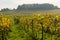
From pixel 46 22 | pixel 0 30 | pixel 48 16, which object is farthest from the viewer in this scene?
pixel 48 16

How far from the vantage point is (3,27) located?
8456cm

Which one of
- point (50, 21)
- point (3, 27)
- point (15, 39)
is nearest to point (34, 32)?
point (15, 39)

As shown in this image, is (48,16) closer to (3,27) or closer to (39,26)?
(39,26)

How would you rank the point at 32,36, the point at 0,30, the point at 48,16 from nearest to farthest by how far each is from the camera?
the point at 0,30 < the point at 48,16 < the point at 32,36

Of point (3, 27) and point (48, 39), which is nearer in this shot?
point (3, 27)

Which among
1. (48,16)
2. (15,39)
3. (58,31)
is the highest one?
(48,16)

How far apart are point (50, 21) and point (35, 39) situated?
1529 centimetres

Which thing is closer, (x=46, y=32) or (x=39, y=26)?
(x=39, y=26)

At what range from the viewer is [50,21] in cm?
9181

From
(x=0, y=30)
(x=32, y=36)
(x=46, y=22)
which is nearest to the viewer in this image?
(x=0, y=30)

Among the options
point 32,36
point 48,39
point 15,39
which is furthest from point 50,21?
point 15,39

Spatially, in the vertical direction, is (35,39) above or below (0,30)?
below

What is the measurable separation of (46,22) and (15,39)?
1105 inches

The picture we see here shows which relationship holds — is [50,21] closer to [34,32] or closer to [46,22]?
[46,22]
